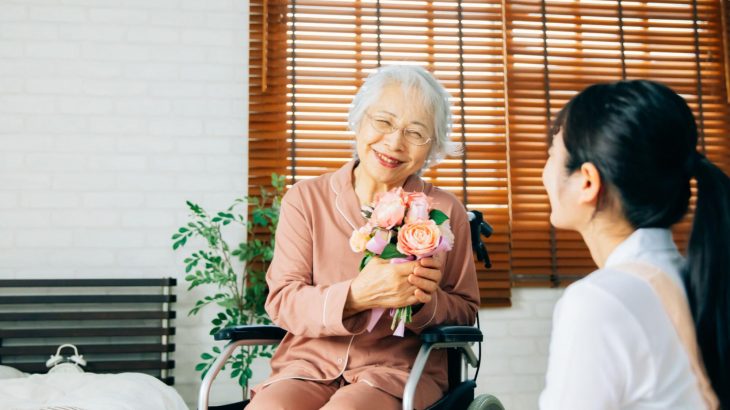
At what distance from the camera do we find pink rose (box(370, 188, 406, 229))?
1624 millimetres

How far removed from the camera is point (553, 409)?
0.78m

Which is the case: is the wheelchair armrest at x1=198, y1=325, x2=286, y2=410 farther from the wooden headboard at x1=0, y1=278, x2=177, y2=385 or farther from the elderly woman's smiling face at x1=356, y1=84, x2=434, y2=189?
the wooden headboard at x1=0, y1=278, x2=177, y2=385

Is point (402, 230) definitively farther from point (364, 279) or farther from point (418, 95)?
point (418, 95)

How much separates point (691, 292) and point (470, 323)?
1.24 m

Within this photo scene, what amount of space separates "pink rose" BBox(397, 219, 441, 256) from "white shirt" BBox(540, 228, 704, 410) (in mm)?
837

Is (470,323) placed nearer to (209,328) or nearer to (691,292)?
(691,292)

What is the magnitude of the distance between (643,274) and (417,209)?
2.85 ft

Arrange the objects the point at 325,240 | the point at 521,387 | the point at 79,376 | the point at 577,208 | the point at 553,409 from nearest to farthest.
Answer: the point at 553,409
the point at 577,208
the point at 325,240
the point at 79,376
the point at 521,387

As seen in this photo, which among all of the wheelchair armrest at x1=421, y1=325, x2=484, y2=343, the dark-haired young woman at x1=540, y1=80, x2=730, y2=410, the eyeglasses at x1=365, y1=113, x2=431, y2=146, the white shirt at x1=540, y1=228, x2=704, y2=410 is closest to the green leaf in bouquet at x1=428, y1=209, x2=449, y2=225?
the wheelchair armrest at x1=421, y1=325, x2=484, y2=343

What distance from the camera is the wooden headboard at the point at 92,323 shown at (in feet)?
10.2

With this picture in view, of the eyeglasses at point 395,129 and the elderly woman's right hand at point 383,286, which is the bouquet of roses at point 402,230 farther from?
the eyeglasses at point 395,129

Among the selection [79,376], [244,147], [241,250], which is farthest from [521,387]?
[79,376]

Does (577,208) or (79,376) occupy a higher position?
(577,208)

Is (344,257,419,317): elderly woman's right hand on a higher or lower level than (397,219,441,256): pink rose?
lower
